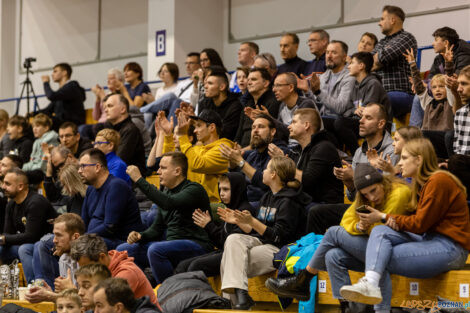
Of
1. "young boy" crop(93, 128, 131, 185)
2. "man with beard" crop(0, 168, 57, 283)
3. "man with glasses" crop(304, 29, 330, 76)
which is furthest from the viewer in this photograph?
"man with glasses" crop(304, 29, 330, 76)

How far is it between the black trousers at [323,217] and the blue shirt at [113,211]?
172 cm

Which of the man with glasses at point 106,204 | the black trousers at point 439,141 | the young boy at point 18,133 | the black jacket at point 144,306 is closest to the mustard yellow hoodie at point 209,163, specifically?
the man with glasses at point 106,204

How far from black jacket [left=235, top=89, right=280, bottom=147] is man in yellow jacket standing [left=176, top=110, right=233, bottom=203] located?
1.60 feet

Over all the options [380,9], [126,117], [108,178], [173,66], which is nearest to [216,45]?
[173,66]

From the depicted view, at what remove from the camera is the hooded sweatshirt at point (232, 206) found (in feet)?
18.9

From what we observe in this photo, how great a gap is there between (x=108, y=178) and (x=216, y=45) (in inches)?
209

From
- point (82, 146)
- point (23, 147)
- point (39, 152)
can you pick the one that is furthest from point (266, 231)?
point (23, 147)

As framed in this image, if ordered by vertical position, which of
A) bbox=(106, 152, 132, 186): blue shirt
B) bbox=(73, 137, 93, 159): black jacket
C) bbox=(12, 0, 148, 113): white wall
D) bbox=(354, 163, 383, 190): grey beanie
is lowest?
bbox=(106, 152, 132, 186): blue shirt

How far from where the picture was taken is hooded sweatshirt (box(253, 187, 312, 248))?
17.6ft

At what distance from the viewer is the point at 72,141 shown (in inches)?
322

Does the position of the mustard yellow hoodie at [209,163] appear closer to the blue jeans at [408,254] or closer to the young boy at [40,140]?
the blue jeans at [408,254]

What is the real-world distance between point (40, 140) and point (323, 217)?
4743 mm

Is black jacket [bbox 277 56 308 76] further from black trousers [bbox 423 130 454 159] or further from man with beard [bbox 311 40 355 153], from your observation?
black trousers [bbox 423 130 454 159]

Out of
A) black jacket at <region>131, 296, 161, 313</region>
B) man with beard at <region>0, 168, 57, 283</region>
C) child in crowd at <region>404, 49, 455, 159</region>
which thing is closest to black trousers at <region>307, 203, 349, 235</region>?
child in crowd at <region>404, 49, 455, 159</region>
